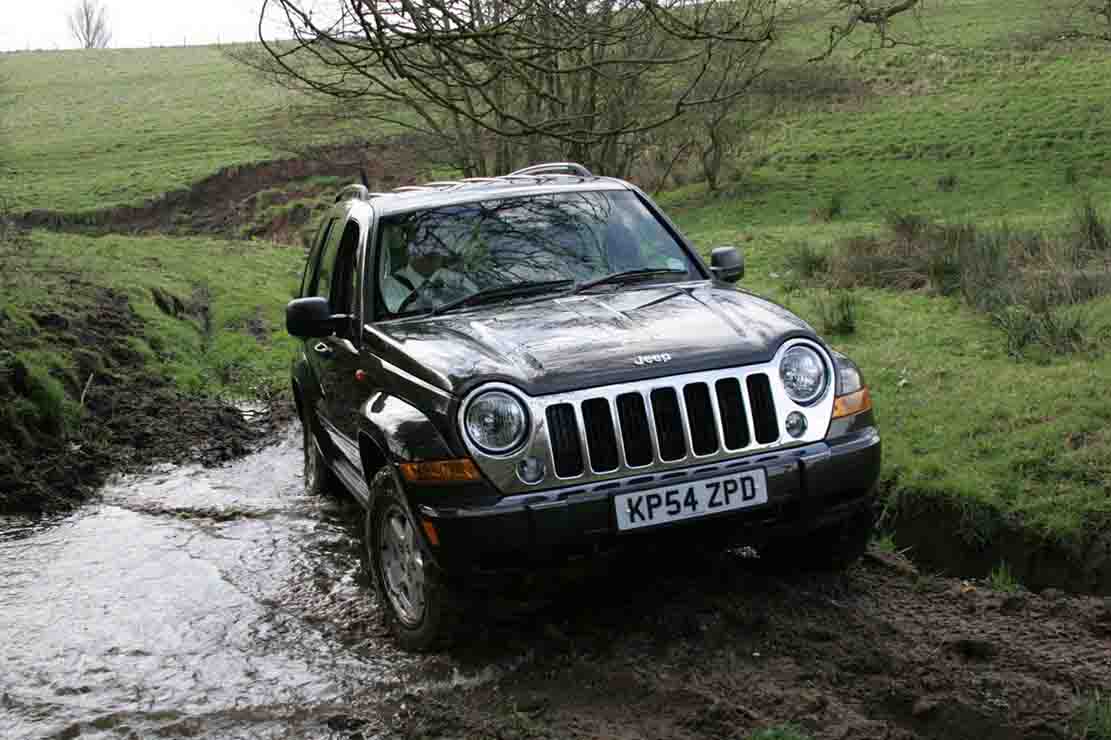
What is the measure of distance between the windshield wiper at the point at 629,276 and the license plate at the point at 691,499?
1488 mm

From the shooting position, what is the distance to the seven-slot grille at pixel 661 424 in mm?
4691

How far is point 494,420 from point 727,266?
2107 mm

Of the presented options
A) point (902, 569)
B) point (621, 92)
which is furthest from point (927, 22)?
point (902, 569)

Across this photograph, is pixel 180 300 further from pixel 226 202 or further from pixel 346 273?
pixel 226 202

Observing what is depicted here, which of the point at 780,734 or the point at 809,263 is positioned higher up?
the point at 809,263

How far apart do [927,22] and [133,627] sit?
54.1 metres

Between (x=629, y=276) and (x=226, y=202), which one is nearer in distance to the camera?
(x=629, y=276)

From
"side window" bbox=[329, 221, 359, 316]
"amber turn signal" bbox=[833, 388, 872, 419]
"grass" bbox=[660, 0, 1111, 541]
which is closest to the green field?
"grass" bbox=[660, 0, 1111, 541]

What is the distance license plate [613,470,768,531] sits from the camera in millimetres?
4652

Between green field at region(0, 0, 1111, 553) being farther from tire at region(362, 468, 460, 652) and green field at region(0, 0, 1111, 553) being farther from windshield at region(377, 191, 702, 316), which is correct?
tire at region(362, 468, 460, 652)

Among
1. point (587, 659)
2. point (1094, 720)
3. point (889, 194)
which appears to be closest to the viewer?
point (1094, 720)

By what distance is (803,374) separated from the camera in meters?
5.03

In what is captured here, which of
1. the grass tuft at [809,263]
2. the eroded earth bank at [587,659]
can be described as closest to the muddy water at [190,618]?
the eroded earth bank at [587,659]

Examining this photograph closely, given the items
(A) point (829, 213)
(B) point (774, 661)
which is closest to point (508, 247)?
(B) point (774, 661)
